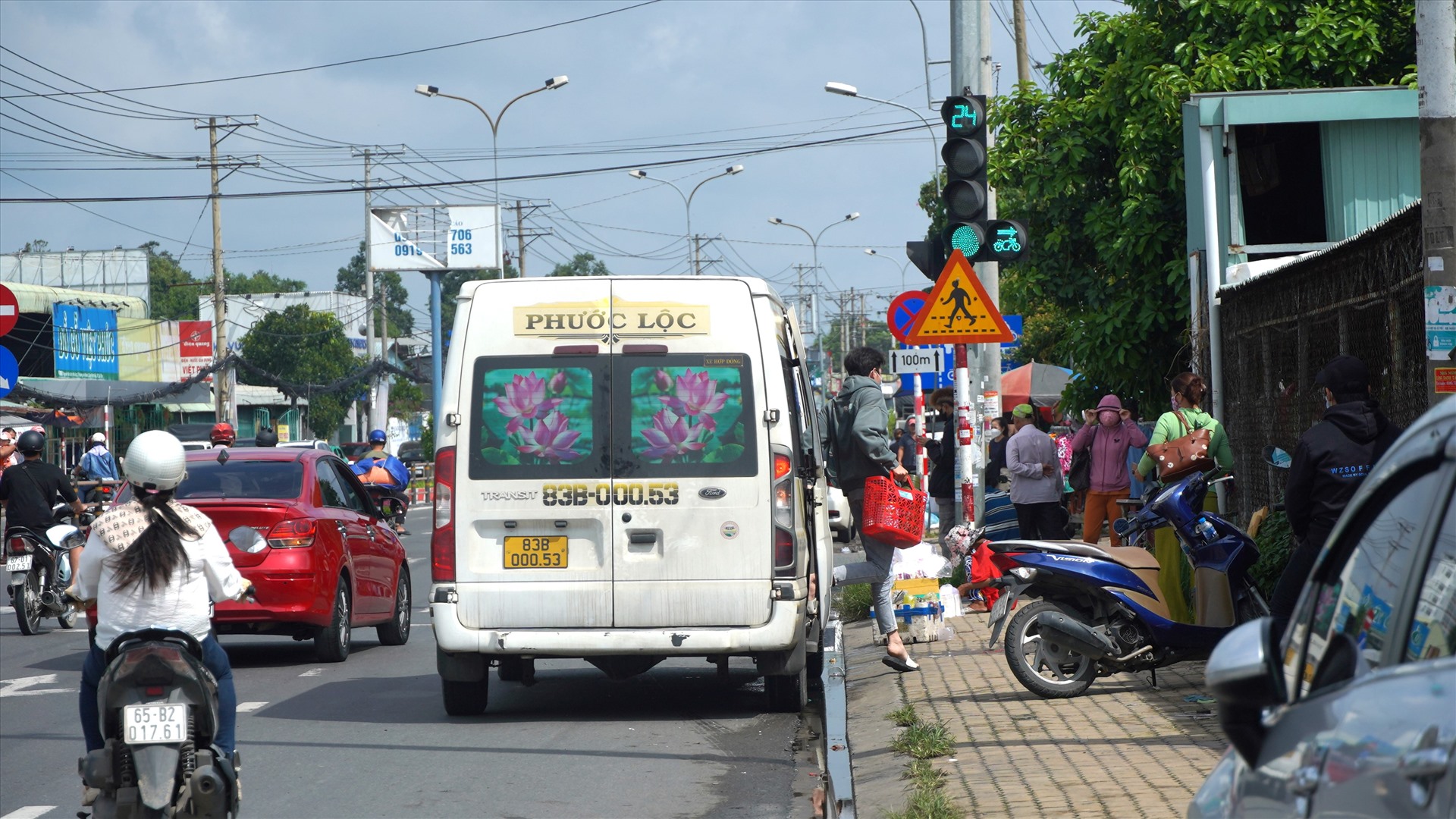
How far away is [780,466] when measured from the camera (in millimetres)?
9156

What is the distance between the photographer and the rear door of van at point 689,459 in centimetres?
909

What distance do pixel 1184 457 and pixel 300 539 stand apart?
603cm

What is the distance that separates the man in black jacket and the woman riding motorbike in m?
4.47

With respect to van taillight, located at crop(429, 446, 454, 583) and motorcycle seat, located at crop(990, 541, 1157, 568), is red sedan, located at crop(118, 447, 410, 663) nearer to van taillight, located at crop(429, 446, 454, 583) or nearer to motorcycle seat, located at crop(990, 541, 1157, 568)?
van taillight, located at crop(429, 446, 454, 583)

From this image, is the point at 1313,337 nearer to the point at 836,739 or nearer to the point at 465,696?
the point at 836,739

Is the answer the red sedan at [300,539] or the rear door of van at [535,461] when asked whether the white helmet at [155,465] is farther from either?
the red sedan at [300,539]

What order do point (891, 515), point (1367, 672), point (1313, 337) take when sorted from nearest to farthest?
point (1367, 672) < point (891, 515) < point (1313, 337)

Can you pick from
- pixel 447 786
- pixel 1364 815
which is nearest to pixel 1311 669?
pixel 1364 815

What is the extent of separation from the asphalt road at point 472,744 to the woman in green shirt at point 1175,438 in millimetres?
2259

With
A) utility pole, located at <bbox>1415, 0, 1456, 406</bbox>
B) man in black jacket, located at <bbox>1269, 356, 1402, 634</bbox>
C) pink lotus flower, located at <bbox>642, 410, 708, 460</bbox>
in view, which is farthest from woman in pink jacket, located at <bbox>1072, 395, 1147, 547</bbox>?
utility pole, located at <bbox>1415, 0, 1456, 406</bbox>

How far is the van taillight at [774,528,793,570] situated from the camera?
9.08m

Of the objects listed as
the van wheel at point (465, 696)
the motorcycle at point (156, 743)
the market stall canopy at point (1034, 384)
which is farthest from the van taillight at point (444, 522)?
the market stall canopy at point (1034, 384)

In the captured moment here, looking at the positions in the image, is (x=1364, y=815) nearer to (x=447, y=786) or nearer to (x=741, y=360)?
(x=447, y=786)

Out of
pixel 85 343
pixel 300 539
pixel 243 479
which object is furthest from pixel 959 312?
pixel 85 343
